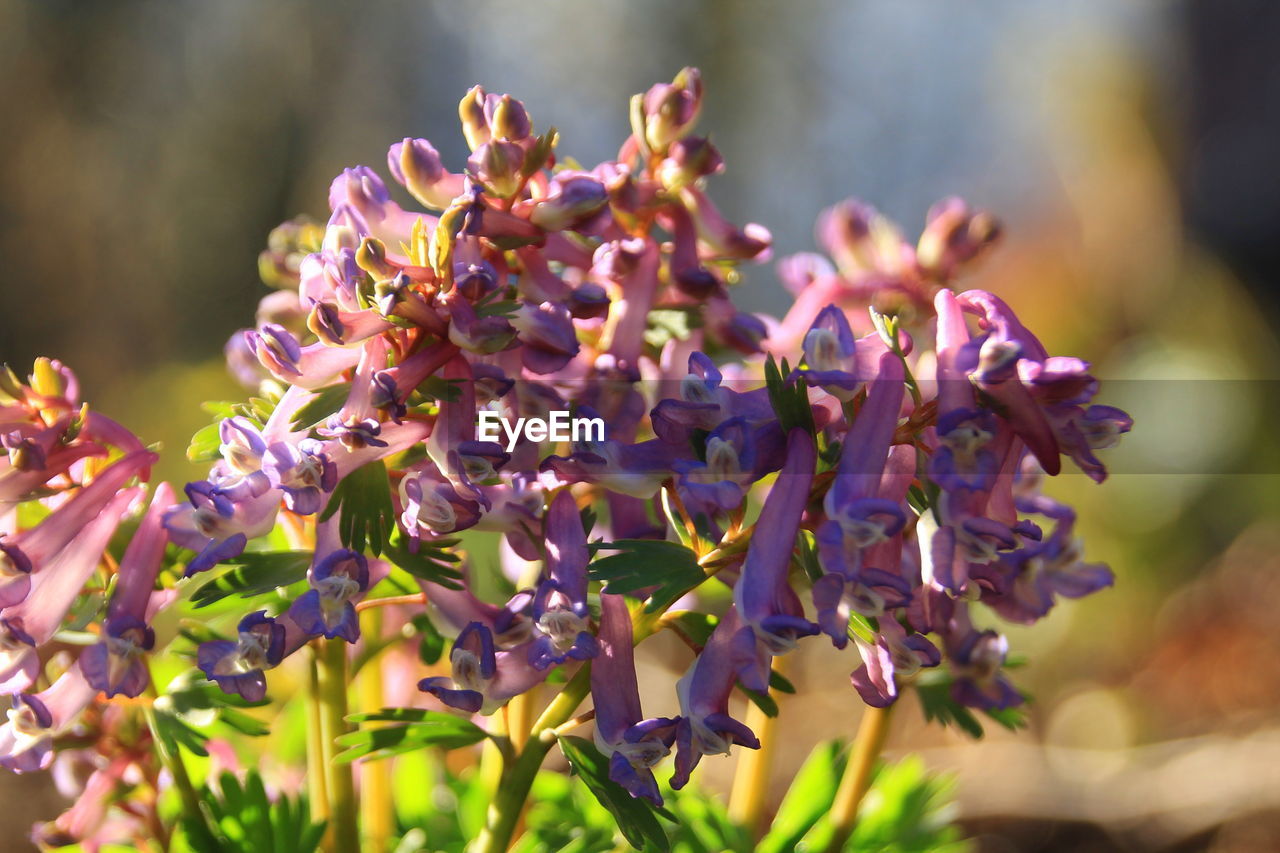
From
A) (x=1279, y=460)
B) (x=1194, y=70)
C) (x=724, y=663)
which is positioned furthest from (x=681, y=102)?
(x=1194, y=70)

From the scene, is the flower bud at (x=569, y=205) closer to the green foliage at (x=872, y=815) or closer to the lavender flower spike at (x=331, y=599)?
the lavender flower spike at (x=331, y=599)

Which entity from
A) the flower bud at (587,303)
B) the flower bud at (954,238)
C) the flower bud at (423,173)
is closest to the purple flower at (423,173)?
the flower bud at (423,173)

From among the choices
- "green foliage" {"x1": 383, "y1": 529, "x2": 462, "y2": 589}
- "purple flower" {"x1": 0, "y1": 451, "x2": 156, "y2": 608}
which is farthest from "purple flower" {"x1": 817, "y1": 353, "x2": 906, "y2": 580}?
"purple flower" {"x1": 0, "y1": 451, "x2": 156, "y2": 608}

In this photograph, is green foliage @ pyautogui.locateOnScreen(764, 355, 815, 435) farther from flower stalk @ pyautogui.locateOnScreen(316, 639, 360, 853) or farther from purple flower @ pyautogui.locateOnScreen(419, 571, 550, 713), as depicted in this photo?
flower stalk @ pyautogui.locateOnScreen(316, 639, 360, 853)

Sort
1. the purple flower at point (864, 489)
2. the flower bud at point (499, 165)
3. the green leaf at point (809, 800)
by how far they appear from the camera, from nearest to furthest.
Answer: the purple flower at point (864, 489), the flower bud at point (499, 165), the green leaf at point (809, 800)

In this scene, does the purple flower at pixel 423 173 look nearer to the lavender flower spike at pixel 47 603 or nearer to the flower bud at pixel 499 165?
the flower bud at pixel 499 165

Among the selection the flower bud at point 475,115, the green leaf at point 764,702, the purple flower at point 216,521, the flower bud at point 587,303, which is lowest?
the green leaf at point 764,702

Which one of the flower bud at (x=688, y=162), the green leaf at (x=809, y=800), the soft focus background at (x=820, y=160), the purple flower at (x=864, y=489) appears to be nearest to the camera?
the purple flower at (x=864, y=489)

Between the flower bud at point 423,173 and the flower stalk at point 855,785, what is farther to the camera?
the flower stalk at point 855,785

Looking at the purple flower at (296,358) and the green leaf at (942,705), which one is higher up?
the purple flower at (296,358)
